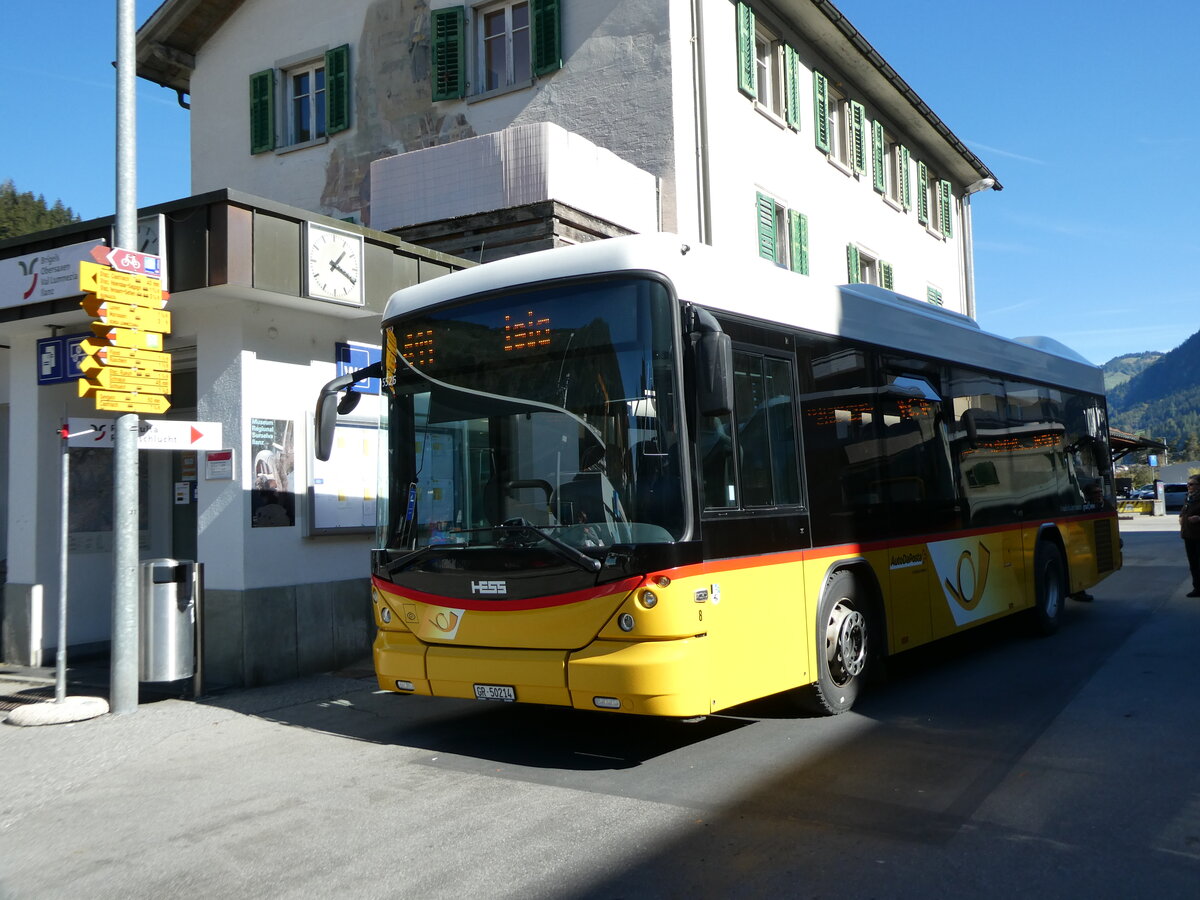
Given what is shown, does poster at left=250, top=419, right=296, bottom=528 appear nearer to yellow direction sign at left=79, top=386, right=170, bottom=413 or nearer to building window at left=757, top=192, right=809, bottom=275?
yellow direction sign at left=79, top=386, right=170, bottom=413

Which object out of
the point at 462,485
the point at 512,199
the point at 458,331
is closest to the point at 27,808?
the point at 462,485

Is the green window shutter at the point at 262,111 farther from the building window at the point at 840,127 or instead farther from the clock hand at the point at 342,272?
the building window at the point at 840,127

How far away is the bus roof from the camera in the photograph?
20.7ft

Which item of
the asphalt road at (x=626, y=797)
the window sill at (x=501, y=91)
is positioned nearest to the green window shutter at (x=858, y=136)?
the window sill at (x=501, y=91)

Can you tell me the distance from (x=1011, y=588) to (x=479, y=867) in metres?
7.10

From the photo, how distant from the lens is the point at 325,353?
10.6 meters

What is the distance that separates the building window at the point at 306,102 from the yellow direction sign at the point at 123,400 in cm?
1159

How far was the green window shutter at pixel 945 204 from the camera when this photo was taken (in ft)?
90.6

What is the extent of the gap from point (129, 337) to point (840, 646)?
5.74 metres

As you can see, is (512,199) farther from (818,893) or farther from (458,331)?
(818,893)

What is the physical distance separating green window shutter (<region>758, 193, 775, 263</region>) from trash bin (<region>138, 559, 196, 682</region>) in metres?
11.3

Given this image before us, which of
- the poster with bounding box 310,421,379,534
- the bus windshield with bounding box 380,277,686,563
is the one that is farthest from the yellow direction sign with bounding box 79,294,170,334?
the bus windshield with bounding box 380,277,686,563

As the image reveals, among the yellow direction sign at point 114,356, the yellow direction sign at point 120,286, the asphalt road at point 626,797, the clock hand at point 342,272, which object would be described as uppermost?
the clock hand at point 342,272

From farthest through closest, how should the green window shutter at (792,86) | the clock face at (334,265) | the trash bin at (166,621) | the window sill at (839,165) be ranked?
the window sill at (839,165) → the green window shutter at (792,86) → the clock face at (334,265) → the trash bin at (166,621)
